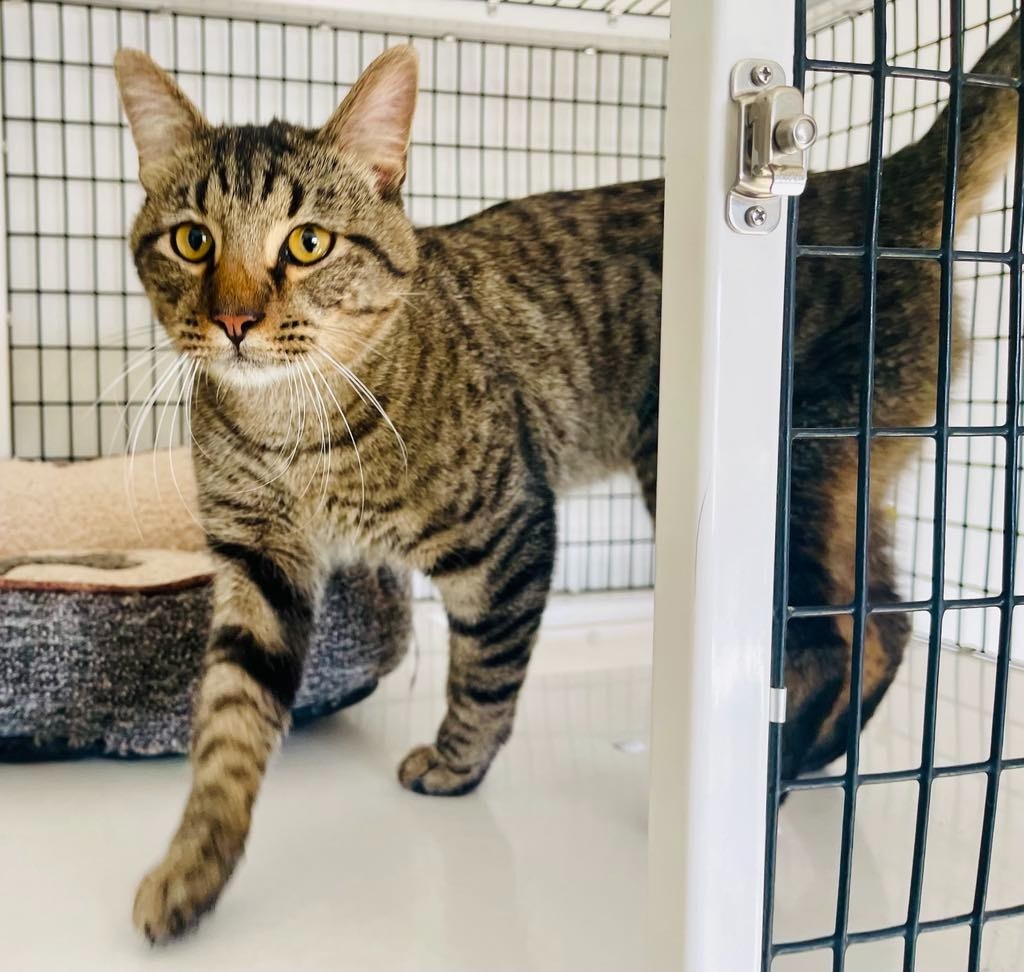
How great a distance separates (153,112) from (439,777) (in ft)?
2.07

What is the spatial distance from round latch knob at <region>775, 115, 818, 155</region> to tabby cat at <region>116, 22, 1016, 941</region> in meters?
0.29

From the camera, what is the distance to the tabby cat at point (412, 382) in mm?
723

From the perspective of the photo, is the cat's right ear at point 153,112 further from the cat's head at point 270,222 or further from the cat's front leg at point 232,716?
the cat's front leg at point 232,716

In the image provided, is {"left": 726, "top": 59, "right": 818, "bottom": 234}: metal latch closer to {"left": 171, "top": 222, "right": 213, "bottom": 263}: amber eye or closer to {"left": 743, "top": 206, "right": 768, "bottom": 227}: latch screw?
{"left": 743, "top": 206, "right": 768, "bottom": 227}: latch screw

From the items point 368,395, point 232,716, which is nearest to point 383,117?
point 368,395

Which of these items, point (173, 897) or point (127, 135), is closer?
point (173, 897)

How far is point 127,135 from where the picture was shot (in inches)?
57.1

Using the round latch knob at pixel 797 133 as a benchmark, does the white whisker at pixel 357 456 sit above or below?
below

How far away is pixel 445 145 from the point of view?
4.87ft

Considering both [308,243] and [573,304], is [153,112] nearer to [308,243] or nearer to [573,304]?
[308,243]

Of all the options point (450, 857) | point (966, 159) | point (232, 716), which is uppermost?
point (966, 159)

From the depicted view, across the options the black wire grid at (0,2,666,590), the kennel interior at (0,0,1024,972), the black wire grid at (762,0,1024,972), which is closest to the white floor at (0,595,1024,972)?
the kennel interior at (0,0,1024,972)

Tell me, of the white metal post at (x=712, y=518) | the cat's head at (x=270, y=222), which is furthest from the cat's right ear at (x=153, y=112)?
the white metal post at (x=712, y=518)

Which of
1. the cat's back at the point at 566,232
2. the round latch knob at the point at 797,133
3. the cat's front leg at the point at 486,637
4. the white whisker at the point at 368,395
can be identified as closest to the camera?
the round latch knob at the point at 797,133
